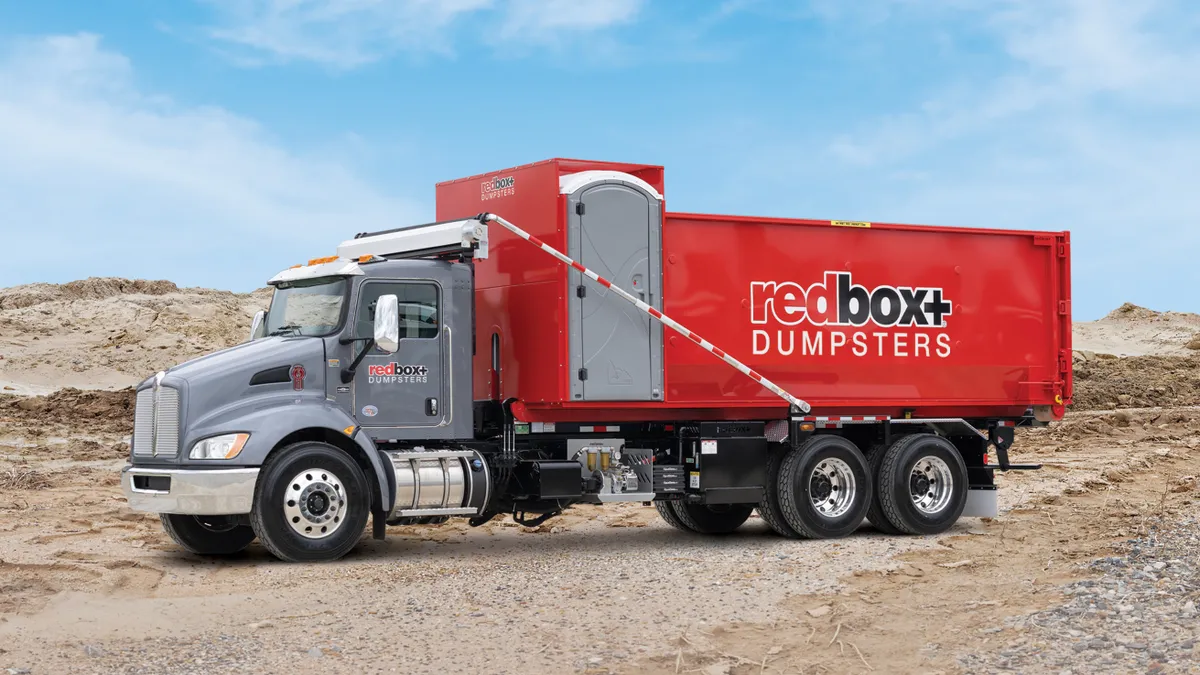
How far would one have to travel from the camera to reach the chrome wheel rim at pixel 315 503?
1304cm

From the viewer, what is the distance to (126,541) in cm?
1554


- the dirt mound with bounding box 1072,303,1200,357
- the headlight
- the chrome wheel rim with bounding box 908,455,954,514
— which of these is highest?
the dirt mound with bounding box 1072,303,1200,357

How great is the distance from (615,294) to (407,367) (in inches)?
90.0

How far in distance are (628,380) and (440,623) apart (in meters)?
4.76

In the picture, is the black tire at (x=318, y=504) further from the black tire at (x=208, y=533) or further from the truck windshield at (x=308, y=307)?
the truck windshield at (x=308, y=307)

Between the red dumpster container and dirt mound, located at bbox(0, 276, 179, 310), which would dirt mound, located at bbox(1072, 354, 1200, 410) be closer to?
the red dumpster container

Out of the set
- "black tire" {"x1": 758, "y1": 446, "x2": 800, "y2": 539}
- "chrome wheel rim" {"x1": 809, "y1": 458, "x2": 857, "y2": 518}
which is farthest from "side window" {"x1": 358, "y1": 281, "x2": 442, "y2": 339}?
"chrome wheel rim" {"x1": 809, "y1": 458, "x2": 857, "y2": 518}

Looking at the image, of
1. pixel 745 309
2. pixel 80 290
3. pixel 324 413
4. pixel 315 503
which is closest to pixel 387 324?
pixel 324 413

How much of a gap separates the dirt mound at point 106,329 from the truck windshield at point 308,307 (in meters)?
24.5

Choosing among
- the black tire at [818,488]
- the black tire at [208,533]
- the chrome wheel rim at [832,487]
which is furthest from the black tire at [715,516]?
the black tire at [208,533]

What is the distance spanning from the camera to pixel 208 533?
14.1 m

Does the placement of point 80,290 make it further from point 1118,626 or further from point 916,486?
point 1118,626

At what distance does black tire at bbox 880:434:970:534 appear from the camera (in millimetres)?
16094

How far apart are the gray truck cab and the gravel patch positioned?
5931 mm
